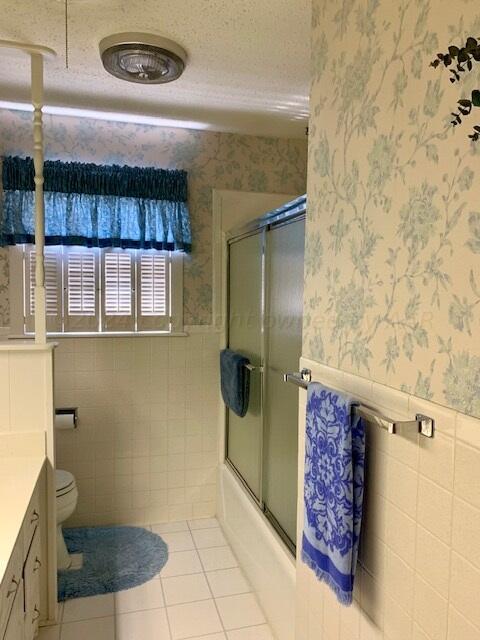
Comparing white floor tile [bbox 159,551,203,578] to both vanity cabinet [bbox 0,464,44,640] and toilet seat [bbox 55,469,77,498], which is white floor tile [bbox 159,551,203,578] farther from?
vanity cabinet [bbox 0,464,44,640]

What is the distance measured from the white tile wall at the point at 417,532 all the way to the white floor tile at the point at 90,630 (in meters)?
1.17

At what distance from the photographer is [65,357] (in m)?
2.84

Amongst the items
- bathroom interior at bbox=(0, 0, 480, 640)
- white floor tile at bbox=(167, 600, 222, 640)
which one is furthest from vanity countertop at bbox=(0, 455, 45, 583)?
white floor tile at bbox=(167, 600, 222, 640)

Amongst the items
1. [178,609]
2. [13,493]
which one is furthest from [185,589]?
[13,493]

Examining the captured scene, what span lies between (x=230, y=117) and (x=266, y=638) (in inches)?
102

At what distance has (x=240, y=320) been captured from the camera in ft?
9.29

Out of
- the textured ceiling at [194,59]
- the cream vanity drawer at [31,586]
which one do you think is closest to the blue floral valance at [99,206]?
the textured ceiling at [194,59]

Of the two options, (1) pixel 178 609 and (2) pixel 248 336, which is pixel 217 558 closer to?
(1) pixel 178 609

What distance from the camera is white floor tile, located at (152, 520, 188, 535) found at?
2988 millimetres

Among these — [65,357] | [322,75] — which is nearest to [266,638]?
[65,357]

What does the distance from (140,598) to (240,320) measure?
149 cm

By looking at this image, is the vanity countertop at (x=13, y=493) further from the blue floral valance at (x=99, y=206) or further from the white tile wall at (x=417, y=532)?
the blue floral valance at (x=99, y=206)

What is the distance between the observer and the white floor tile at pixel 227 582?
2.41 meters

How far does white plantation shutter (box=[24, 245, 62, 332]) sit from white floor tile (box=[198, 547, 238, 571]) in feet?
4.98
